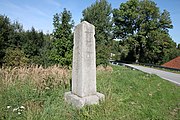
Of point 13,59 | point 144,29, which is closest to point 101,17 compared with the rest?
point 144,29

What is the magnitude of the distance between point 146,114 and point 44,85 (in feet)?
11.6

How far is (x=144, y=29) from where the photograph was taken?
3831 cm

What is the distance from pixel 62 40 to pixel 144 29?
96.7 ft

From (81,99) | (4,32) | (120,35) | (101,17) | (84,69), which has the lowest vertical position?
(81,99)

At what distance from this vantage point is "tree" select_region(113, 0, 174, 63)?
37.0 metres

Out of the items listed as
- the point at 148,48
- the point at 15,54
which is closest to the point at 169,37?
the point at 148,48

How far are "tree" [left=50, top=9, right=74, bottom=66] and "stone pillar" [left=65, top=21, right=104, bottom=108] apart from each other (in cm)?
887

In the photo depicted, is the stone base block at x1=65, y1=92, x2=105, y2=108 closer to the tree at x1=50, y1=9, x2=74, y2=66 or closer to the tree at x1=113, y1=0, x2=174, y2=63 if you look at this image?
the tree at x1=50, y1=9, x2=74, y2=66

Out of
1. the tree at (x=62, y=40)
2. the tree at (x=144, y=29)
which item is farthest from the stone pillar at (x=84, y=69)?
the tree at (x=144, y=29)

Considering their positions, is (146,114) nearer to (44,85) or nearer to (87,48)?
(87,48)

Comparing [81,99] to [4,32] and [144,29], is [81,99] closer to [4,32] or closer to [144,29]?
[4,32]

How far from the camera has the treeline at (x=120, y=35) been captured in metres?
20.0

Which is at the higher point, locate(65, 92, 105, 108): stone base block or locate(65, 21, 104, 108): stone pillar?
locate(65, 21, 104, 108): stone pillar

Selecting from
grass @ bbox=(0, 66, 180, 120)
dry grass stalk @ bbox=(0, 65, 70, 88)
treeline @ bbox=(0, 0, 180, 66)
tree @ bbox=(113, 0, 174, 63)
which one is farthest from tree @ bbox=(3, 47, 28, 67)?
tree @ bbox=(113, 0, 174, 63)
